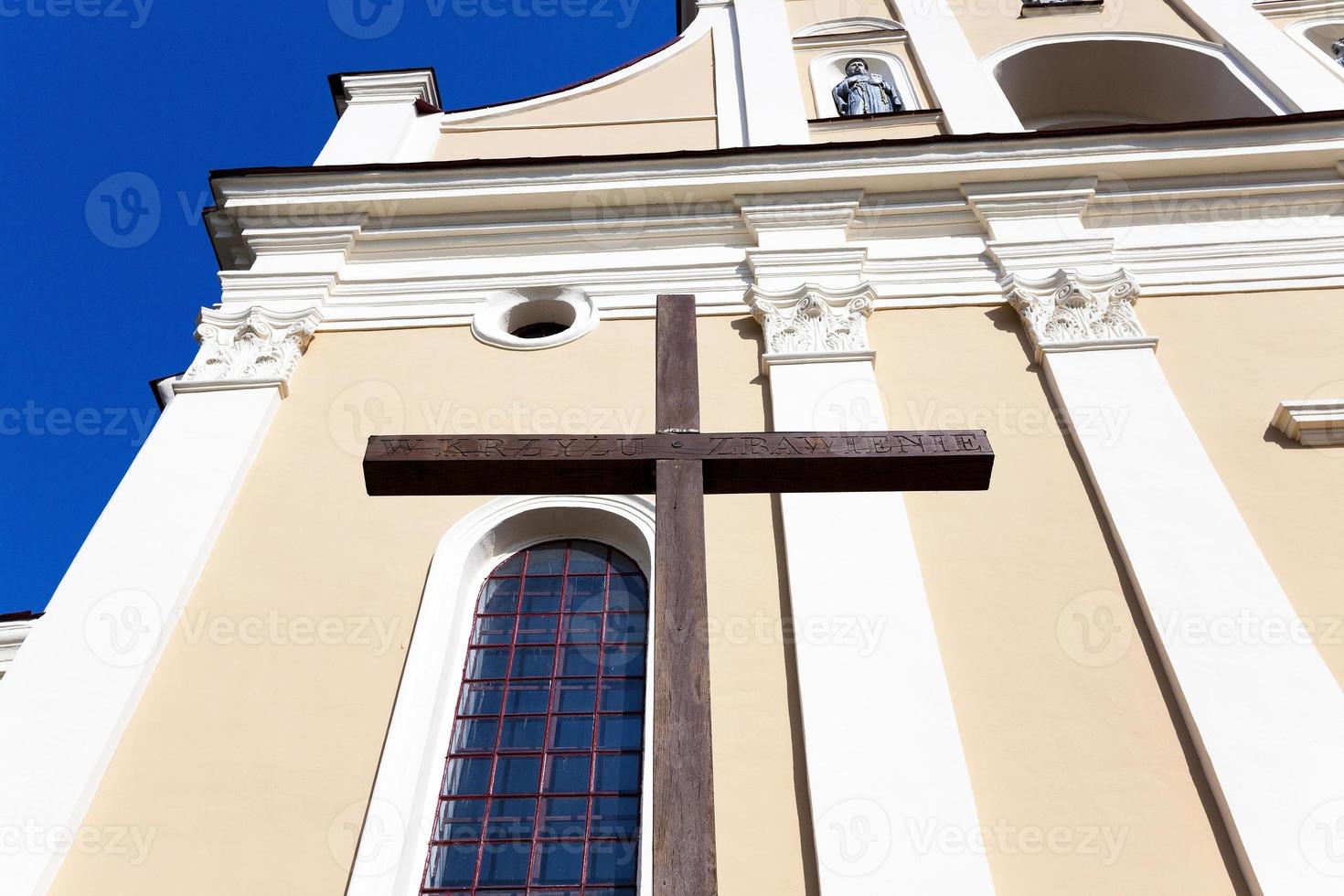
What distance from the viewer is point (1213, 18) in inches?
548

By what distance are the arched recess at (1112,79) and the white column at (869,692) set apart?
7.46 m

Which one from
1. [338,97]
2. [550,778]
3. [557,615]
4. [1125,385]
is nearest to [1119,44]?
[1125,385]

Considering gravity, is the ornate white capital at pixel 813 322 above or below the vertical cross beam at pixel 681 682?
above

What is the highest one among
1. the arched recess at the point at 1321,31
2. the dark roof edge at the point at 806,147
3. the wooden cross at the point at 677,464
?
the arched recess at the point at 1321,31

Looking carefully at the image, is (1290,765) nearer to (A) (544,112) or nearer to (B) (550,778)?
(B) (550,778)

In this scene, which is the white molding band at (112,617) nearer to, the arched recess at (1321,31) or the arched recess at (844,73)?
the arched recess at (844,73)

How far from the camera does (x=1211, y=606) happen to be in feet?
21.6

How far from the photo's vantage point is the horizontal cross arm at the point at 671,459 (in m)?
4.25

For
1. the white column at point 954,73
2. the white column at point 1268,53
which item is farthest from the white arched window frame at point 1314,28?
the white column at point 954,73

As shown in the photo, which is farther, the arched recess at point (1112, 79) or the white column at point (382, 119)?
the arched recess at point (1112, 79)

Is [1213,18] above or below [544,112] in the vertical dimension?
above

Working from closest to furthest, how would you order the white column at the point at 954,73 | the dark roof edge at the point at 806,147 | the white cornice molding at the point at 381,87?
1. the dark roof edge at the point at 806,147
2. the white column at the point at 954,73
3. the white cornice molding at the point at 381,87

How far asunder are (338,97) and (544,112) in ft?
6.88

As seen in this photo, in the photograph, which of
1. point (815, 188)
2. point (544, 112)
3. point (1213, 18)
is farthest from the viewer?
point (1213, 18)
